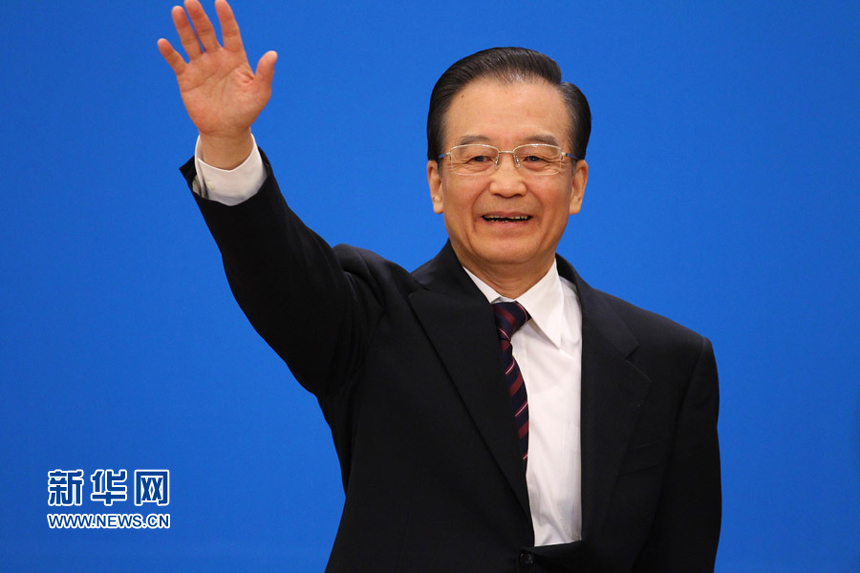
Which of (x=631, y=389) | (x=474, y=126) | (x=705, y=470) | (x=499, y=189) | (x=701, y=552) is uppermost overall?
(x=474, y=126)

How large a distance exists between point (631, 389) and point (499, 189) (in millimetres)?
374

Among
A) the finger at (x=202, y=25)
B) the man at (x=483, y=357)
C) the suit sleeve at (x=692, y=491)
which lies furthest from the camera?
the suit sleeve at (x=692, y=491)

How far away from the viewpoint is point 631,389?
1518 mm

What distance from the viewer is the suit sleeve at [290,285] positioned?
1.20 meters

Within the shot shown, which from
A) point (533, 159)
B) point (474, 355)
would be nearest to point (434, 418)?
point (474, 355)

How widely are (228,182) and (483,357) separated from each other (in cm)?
47

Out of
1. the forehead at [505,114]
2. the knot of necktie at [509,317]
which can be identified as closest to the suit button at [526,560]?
the knot of necktie at [509,317]

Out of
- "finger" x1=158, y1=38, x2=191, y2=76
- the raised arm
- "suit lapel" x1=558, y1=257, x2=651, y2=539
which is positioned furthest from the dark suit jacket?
"finger" x1=158, y1=38, x2=191, y2=76

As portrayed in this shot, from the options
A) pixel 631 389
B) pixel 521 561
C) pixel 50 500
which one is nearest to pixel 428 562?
pixel 521 561

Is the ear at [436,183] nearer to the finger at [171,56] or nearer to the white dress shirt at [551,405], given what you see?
the white dress shirt at [551,405]

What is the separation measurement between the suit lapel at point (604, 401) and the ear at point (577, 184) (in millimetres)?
151

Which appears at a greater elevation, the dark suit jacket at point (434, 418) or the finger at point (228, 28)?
the finger at point (228, 28)

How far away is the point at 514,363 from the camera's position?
4.84 feet

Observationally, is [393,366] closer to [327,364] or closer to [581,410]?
[327,364]
